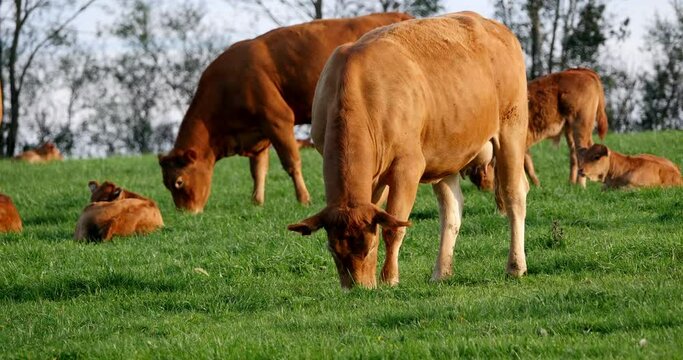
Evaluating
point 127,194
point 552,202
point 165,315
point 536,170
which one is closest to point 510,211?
point 165,315

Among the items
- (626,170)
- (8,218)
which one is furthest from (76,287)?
(626,170)

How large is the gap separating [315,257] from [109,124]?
55413mm

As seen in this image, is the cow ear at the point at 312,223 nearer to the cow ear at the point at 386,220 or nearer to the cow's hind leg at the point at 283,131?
the cow ear at the point at 386,220

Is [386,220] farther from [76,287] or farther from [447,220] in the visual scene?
[76,287]

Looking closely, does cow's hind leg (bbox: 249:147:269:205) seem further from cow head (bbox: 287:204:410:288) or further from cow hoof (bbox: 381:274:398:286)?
cow head (bbox: 287:204:410:288)

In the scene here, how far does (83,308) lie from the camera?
32.3 feet

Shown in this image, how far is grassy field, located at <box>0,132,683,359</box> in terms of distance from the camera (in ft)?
24.2

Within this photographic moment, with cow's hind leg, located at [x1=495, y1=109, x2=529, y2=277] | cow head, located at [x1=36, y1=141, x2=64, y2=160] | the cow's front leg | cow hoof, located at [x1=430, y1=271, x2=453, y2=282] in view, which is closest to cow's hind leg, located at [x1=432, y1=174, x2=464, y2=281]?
cow hoof, located at [x1=430, y1=271, x2=453, y2=282]

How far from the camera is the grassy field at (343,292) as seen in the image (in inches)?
→ 290

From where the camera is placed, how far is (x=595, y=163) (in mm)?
17797

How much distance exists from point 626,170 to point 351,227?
9456mm

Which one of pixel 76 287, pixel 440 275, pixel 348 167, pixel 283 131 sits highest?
pixel 348 167

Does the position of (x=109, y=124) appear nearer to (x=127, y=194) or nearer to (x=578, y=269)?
(x=127, y=194)

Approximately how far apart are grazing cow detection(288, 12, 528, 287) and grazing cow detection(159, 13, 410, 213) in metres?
6.53
